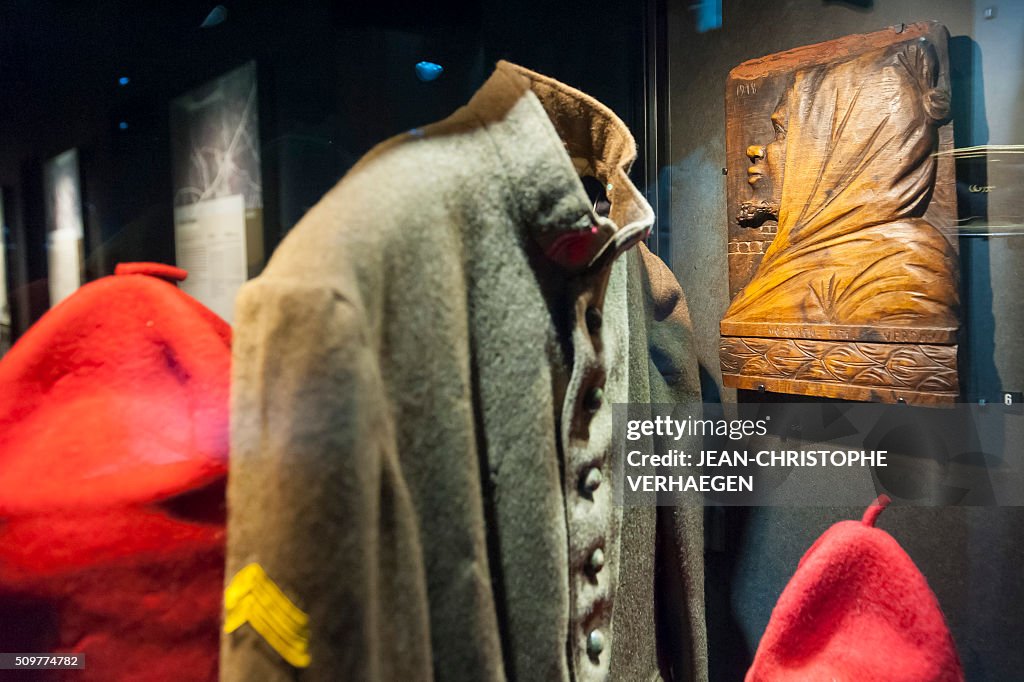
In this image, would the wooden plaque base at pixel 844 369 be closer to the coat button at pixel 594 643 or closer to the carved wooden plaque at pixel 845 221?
the carved wooden plaque at pixel 845 221

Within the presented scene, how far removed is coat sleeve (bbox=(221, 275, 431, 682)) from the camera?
1.63 feet

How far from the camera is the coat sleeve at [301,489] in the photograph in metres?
0.50

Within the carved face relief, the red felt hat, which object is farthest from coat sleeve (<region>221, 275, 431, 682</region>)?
the carved face relief

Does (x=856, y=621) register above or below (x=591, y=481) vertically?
below

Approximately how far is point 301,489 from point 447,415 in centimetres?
14

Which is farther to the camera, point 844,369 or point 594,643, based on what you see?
point 844,369

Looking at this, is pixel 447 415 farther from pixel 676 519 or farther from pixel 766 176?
pixel 766 176

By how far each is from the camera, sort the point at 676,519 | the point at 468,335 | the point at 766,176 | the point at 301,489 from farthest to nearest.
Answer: the point at 766,176 < the point at 676,519 < the point at 468,335 < the point at 301,489

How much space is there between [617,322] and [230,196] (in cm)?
44

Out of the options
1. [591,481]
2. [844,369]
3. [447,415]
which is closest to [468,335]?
[447,415]

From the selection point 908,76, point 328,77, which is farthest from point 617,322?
point 908,76

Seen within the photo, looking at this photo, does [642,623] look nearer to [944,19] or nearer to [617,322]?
[617,322]

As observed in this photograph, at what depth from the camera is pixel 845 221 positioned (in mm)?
991

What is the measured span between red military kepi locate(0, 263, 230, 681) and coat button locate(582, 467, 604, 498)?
1.08 ft
